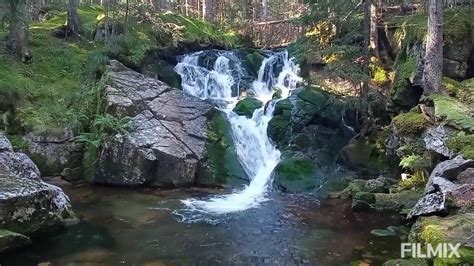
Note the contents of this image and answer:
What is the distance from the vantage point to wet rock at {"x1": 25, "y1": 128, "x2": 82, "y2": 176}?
14.1 metres

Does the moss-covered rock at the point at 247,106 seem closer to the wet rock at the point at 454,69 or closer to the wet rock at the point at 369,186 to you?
the wet rock at the point at 369,186

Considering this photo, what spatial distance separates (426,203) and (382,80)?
8805 millimetres

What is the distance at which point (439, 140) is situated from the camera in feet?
36.2

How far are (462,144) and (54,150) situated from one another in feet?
38.3

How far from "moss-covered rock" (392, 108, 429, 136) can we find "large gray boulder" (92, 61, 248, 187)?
547 centimetres

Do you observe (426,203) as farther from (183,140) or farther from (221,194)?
(183,140)

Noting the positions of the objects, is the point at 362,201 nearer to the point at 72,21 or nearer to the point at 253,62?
the point at 253,62

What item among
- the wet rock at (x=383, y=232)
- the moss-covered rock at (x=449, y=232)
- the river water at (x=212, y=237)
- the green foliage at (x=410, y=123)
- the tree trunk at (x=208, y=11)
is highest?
the tree trunk at (x=208, y=11)

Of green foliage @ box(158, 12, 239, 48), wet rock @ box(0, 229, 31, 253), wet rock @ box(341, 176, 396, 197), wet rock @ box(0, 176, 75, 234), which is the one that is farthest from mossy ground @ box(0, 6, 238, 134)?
wet rock @ box(341, 176, 396, 197)

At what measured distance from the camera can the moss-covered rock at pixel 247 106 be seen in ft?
58.1

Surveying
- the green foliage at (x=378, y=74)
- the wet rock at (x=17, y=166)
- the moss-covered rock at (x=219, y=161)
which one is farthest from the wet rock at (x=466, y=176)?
the wet rock at (x=17, y=166)

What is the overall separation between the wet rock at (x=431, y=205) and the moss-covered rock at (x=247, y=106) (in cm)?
892

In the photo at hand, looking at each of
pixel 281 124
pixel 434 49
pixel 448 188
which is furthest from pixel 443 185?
pixel 281 124

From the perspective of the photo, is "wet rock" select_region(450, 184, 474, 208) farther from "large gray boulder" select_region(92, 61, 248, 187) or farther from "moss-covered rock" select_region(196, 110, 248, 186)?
"large gray boulder" select_region(92, 61, 248, 187)
